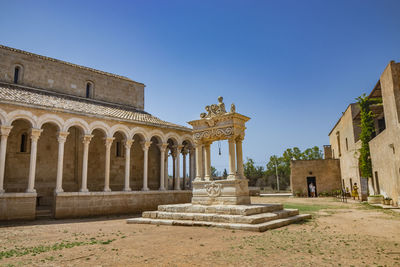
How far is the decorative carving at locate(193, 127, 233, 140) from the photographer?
39.8ft

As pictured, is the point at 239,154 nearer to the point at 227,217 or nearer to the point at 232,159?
the point at 232,159

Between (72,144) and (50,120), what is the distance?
355cm

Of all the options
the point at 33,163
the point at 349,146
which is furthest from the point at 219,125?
the point at 349,146

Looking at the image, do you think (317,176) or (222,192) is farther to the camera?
(317,176)

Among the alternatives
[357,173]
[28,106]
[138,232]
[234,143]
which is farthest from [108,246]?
[357,173]

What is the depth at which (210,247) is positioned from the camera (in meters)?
6.79

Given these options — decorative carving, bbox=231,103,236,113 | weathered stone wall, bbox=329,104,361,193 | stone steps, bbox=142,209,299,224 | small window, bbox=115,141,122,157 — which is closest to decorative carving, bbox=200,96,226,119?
decorative carving, bbox=231,103,236,113

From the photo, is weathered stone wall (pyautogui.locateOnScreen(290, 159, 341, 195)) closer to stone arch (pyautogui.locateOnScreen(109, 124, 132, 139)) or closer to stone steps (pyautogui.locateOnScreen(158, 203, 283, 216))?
stone arch (pyautogui.locateOnScreen(109, 124, 132, 139))

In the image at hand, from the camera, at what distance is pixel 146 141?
1800cm

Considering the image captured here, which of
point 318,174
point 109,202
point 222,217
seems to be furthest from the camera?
point 318,174

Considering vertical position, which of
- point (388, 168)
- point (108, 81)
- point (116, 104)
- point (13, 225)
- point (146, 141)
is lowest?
point (13, 225)

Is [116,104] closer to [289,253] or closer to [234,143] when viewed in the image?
[234,143]

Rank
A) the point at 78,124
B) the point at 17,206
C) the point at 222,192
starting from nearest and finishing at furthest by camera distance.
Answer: the point at 222,192 < the point at 17,206 < the point at 78,124

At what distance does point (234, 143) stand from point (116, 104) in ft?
41.8
